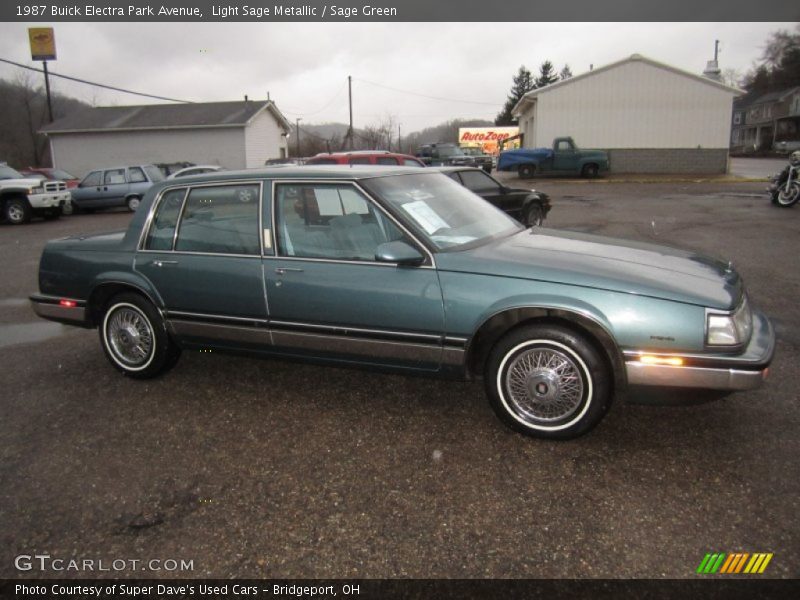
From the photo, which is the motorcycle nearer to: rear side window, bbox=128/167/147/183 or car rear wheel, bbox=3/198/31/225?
rear side window, bbox=128/167/147/183

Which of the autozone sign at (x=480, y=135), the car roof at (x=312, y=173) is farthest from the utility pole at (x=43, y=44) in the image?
the autozone sign at (x=480, y=135)

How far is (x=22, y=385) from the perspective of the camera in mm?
4492

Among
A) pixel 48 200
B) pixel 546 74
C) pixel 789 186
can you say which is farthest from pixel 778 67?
pixel 48 200

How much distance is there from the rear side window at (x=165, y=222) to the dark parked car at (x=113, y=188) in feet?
54.9

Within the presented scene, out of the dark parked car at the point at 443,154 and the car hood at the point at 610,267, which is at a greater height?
the dark parked car at the point at 443,154

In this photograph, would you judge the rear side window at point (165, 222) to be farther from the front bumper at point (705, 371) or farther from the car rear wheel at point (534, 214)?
the car rear wheel at point (534, 214)

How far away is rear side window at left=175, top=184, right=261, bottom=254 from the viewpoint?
13.2 ft

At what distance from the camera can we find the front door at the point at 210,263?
13.1ft

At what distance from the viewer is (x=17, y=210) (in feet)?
58.4

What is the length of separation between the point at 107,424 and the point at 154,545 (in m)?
1.46

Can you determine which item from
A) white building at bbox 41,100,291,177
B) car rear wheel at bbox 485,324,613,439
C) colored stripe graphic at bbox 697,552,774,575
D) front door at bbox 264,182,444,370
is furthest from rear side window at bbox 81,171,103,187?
colored stripe graphic at bbox 697,552,774,575

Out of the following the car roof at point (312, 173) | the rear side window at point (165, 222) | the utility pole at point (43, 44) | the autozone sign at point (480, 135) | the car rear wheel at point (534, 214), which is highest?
the utility pole at point (43, 44)

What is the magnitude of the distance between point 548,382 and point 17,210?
63.3 feet
